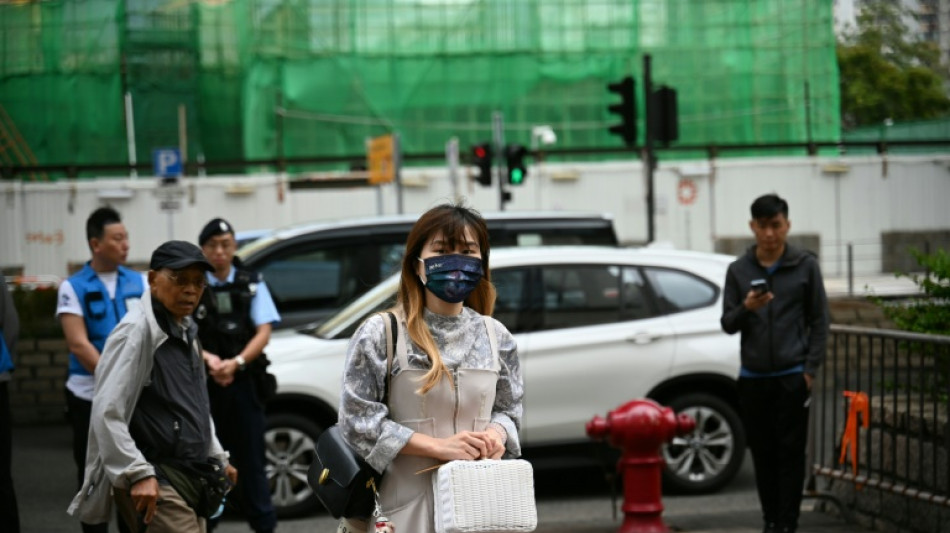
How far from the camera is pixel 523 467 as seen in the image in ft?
13.0

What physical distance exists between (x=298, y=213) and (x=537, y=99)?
6978 mm

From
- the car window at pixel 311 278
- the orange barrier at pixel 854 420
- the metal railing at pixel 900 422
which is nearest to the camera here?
the metal railing at pixel 900 422

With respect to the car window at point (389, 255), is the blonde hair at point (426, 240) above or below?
above

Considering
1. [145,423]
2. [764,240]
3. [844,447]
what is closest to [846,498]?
[844,447]

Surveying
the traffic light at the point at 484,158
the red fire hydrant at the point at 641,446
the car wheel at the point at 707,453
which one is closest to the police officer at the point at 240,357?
the red fire hydrant at the point at 641,446

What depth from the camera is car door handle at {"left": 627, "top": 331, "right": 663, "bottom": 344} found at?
9752mm

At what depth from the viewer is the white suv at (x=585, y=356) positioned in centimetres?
934

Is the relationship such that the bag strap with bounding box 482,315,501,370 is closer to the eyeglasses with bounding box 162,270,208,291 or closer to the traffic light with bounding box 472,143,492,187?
the eyeglasses with bounding box 162,270,208,291

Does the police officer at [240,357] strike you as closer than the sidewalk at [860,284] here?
Yes

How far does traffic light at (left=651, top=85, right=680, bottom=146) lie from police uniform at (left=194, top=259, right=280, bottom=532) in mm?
10838

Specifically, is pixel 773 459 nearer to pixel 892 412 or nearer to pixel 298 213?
pixel 892 412

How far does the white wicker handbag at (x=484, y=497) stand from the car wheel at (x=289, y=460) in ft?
17.9

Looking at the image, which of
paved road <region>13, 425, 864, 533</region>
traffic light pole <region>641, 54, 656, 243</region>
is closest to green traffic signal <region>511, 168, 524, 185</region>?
traffic light pole <region>641, 54, 656, 243</region>

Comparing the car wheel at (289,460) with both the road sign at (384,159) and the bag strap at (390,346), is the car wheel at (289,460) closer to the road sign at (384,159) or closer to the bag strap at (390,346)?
the bag strap at (390,346)
